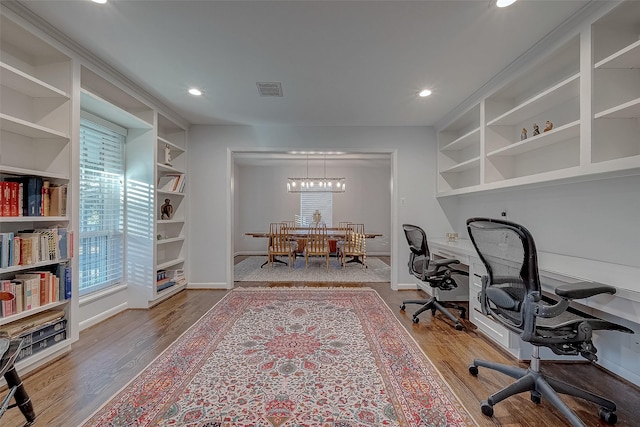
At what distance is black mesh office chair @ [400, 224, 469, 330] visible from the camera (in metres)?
2.72

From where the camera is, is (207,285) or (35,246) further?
(207,285)

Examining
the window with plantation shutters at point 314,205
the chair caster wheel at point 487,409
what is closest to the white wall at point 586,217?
the chair caster wheel at point 487,409

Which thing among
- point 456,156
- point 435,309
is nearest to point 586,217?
point 435,309

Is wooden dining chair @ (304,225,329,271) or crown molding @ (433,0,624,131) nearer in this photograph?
crown molding @ (433,0,624,131)

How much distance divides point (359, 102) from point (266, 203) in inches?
195

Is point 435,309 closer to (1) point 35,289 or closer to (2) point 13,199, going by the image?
(1) point 35,289

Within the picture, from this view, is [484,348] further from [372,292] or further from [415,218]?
[415,218]

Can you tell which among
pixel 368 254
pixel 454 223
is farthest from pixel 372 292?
pixel 368 254

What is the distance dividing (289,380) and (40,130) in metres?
2.51

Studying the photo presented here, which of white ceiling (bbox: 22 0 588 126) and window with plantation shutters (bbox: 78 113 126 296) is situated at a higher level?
white ceiling (bbox: 22 0 588 126)

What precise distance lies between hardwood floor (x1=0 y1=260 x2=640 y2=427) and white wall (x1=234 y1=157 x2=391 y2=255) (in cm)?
466

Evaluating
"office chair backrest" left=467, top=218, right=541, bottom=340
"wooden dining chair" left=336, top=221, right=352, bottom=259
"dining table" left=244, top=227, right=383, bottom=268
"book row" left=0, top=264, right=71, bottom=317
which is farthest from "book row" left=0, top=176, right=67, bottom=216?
"wooden dining chair" left=336, top=221, right=352, bottom=259

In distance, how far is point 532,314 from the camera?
1.42m

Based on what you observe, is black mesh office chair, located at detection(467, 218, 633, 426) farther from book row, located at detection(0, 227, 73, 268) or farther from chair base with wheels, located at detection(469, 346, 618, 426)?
book row, located at detection(0, 227, 73, 268)
